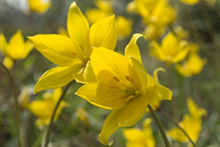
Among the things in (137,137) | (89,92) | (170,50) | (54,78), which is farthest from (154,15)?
(89,92)

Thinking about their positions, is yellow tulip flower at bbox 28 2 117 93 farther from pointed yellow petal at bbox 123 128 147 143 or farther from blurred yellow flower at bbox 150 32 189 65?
blurred yellow flower at bbox 150 32 189 65

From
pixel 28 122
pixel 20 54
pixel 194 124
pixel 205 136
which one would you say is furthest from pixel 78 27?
pixel 28 122

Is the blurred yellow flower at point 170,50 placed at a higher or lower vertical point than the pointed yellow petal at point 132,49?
lower

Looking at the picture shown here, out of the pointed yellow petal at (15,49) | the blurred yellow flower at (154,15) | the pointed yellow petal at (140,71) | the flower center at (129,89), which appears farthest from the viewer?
the blurred yellow flower at (154,15)

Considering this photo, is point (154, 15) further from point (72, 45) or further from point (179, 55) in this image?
point (72, 45)

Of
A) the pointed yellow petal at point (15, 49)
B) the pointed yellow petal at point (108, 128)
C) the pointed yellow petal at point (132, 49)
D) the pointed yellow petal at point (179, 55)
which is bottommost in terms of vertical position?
the pointed yellow petal at point (179, 55)

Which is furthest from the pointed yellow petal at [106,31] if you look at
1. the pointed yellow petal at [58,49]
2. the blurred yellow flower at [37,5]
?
the blurred yellow flower at [37,5]

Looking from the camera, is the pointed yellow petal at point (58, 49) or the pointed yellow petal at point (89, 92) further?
the pointed yellow petal at point (58, 49)

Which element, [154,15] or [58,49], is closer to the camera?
[58,49]

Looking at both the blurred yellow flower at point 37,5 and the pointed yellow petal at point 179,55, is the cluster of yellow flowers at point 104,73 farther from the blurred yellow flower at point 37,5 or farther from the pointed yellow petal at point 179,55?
the blurred yellow flower at point 37,5
